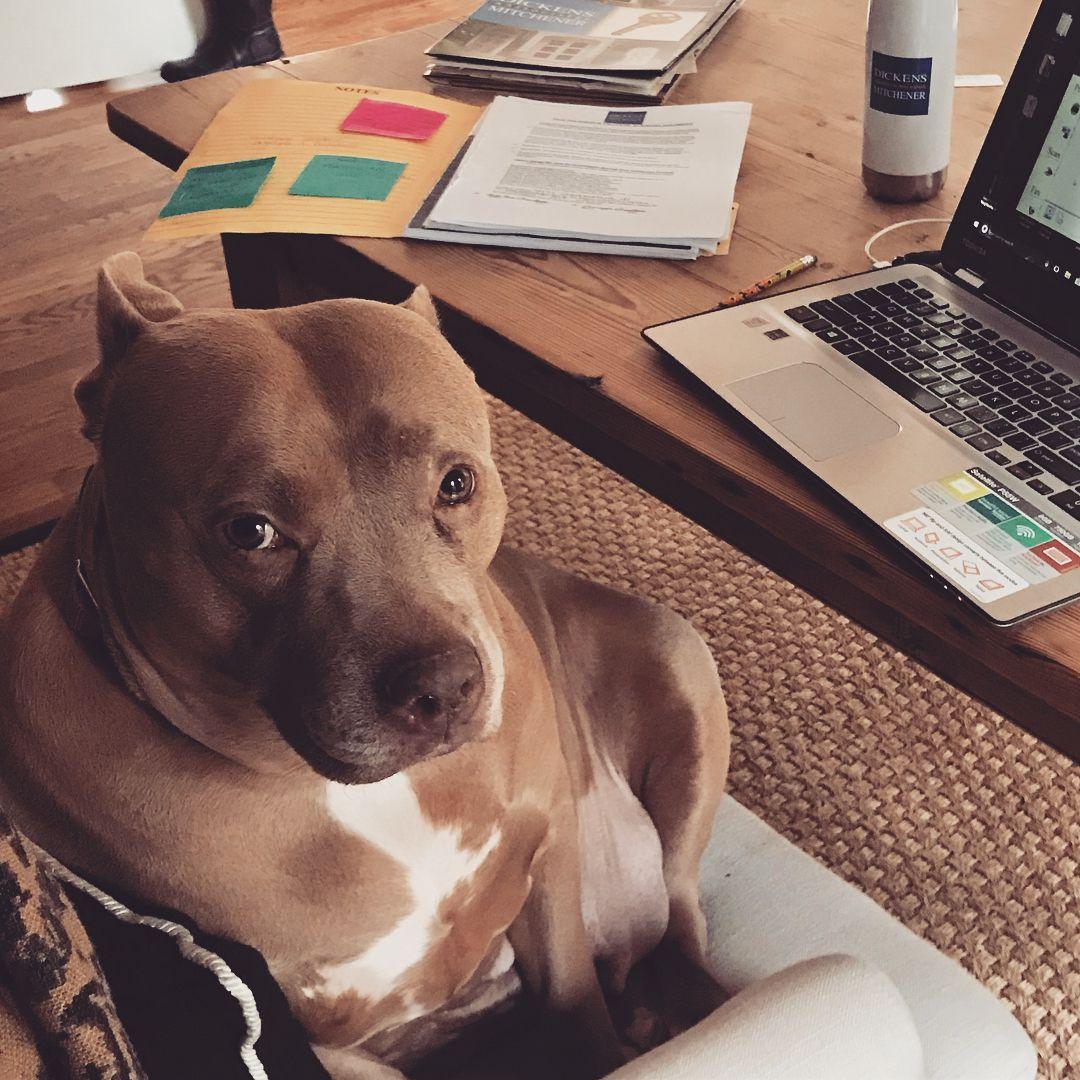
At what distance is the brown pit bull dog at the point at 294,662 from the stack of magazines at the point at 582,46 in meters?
0.66

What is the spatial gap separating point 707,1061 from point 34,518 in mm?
1877

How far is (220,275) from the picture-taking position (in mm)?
2971

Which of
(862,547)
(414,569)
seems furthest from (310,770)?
(862,547)

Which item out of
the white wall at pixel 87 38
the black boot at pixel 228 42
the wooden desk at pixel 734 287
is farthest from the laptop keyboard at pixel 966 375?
the white wall at pixel 87 38

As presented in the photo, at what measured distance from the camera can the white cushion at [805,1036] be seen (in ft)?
2.39

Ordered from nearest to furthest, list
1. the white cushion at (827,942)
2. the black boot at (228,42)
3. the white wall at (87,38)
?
the white cushion at (827,942)
the white wall at (87,38)
the black boot at (228,42)

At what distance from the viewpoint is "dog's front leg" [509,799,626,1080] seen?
3.60ft

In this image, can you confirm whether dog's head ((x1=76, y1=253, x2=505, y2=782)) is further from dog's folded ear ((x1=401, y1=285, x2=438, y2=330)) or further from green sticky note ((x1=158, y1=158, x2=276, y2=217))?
green sticky note ((x1=158, y1=158, x2=276, y2=217))

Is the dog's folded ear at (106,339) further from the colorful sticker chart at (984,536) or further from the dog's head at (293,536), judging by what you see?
the colorful sticker chart at (984,536)

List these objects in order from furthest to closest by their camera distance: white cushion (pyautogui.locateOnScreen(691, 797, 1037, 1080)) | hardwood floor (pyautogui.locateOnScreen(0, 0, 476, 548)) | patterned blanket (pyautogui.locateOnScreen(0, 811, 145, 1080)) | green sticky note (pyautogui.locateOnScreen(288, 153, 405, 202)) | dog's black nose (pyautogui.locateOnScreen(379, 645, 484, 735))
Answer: hardwood floor (pyautogui.locateOnScreen(0, 0, 476, 548)) < green sticky note (pyautogui.locateOnScreen(288, 153, 405, 202)) < white cushion (pyautogui.locateOnScreen(691, 797, 1037, 1080)) < dog's black nose (pyautogui.locateOnScreen(379, 645, 484, 735)) < patterned blanket (pyautogui.locateOnScreen(0, 811, 145, 1080))

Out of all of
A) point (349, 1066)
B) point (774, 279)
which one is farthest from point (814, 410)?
point (349, 1066)

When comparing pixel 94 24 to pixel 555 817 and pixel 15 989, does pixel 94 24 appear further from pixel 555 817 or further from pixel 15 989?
pixel 15 989

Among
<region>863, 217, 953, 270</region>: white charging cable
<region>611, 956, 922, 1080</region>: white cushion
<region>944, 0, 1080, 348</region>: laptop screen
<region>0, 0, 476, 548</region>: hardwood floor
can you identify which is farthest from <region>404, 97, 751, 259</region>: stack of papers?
<region>0, 0, 476, 548</region>: hardwood floor

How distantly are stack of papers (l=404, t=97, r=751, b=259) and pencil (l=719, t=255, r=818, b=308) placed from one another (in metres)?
0.08
